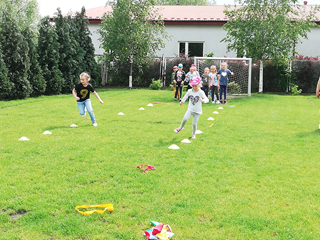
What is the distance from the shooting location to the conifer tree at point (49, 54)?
19.3 metres

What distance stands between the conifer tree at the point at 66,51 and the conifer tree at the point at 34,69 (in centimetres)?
201

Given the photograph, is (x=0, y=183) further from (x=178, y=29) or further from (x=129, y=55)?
(x=178, y=29)

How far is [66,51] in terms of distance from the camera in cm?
2062

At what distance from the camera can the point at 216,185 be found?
17.7ft

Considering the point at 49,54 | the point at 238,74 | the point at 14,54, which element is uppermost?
the point at 49,54

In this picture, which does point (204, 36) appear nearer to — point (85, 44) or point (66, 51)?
point (85, 44)

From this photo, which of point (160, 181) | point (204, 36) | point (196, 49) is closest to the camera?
point (160, 181)

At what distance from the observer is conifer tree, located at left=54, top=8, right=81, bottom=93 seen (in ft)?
67.0

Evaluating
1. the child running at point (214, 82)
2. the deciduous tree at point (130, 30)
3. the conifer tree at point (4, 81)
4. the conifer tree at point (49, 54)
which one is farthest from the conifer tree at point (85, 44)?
the child running at point (214, 82)

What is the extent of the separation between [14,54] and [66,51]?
13.3 feet

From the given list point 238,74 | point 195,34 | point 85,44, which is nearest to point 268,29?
point 238,74

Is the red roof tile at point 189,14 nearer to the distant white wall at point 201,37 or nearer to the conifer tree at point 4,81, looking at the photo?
the distant white wall at point 201,37

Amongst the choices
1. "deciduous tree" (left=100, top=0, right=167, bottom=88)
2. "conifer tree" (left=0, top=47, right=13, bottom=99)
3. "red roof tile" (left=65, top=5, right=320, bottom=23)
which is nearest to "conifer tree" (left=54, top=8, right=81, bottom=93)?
"deciduous tree" (left=100, top=0, right=167, bottom=88)

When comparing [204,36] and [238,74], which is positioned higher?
[204,36]
